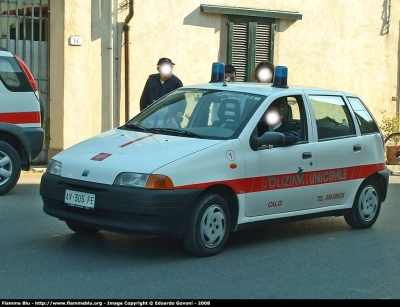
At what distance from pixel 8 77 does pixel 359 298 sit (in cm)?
625

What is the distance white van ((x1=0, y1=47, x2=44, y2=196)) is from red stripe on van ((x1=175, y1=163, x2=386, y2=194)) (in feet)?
13.8

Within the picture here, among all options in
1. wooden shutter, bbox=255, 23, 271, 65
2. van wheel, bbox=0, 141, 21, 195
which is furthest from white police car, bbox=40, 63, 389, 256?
wooden shutter, bbox=255, 23, 271, 65

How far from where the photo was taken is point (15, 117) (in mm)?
10930

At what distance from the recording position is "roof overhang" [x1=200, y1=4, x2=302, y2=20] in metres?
16.6

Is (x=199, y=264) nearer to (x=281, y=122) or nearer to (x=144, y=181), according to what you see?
(x=144, y=181)

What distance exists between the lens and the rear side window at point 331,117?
28.7 feet

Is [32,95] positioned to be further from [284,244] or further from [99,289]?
[99,289]

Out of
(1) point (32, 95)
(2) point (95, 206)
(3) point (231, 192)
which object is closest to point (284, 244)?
(3) point (231, 192)

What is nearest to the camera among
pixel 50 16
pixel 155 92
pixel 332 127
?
pixel 332 127

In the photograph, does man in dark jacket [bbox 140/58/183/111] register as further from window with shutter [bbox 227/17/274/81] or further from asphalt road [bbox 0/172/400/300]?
window with shutter [bbox 227/17/274/81]

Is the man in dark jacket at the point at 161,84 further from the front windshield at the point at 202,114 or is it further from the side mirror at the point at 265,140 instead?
the side mirror at the point at 265,140

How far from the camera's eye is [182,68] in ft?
54.9

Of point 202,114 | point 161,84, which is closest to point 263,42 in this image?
point 161,84

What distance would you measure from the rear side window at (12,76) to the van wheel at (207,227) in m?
4.37
